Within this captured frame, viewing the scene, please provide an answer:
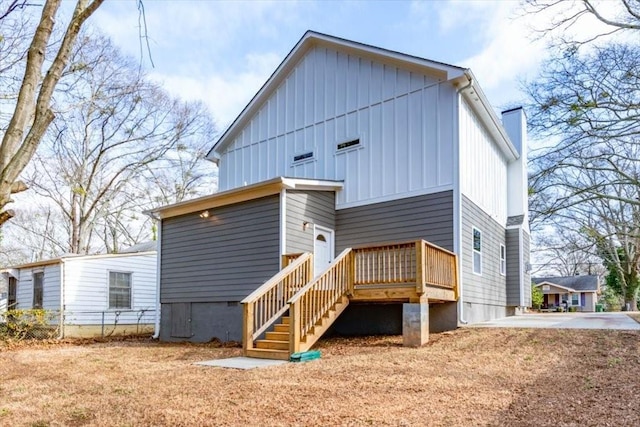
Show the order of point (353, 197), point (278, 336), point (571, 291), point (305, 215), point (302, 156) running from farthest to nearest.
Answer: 1. point (571, 291)
2. point (302, 156)
3. point (353, 197)
4. point (305, 215)
5. point (278, 336)

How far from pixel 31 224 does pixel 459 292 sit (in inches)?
1180

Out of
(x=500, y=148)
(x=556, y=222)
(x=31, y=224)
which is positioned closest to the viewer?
(x=500, y=148)

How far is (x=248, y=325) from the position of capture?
861cm

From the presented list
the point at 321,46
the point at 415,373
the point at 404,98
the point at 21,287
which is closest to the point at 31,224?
the point at 21,287

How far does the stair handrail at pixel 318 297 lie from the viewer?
8.20m

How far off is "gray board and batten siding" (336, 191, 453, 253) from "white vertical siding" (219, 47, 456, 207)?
0.74ft

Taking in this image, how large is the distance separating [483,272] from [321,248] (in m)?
4.26

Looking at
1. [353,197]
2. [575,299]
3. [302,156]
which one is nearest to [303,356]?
[353,197]

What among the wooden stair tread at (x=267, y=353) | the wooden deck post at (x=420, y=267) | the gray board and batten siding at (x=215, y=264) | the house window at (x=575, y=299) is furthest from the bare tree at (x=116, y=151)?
the house window at (x=575, y=299)

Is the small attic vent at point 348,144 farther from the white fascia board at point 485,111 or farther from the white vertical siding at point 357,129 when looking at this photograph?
the white fascia board at point 485,111

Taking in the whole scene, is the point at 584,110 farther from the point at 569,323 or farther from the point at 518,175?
the point at 569,323

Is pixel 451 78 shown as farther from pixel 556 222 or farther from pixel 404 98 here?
pixel 556 222

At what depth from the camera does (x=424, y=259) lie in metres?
8.73

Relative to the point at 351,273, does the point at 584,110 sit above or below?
above
